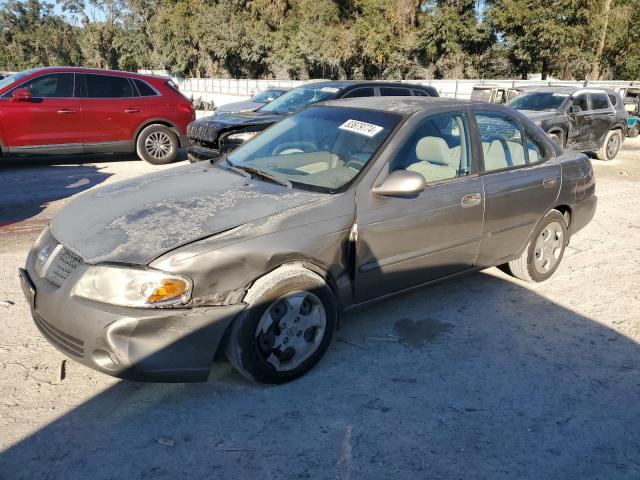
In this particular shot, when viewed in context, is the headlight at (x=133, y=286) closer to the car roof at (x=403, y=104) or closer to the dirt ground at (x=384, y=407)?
the dirt ground at (x=384, y=407)

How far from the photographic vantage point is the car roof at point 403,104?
4.05m

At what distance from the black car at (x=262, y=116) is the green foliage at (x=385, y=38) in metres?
27.4

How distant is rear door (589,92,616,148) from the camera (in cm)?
1270

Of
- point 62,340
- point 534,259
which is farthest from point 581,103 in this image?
point 62,340

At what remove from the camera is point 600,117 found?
12.8 m

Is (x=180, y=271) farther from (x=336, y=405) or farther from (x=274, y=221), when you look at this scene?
(x=336, y=405)

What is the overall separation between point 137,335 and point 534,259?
3544mm

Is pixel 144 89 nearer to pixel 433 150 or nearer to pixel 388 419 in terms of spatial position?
pixel 433 150

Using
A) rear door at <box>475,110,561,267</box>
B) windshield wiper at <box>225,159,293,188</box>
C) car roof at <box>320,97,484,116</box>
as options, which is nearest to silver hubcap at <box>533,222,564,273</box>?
rear door at <box>475,110,561,267</box>

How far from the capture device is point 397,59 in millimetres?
39500

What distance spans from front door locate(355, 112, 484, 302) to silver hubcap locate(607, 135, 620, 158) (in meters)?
10.9

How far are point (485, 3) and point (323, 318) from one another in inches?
1469

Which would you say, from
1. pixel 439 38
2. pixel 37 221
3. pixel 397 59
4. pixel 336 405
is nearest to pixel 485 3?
pixel 439 38

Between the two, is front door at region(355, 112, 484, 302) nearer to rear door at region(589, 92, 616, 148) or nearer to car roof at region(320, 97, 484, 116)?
car roof at region(320, 97, 484, 116)
